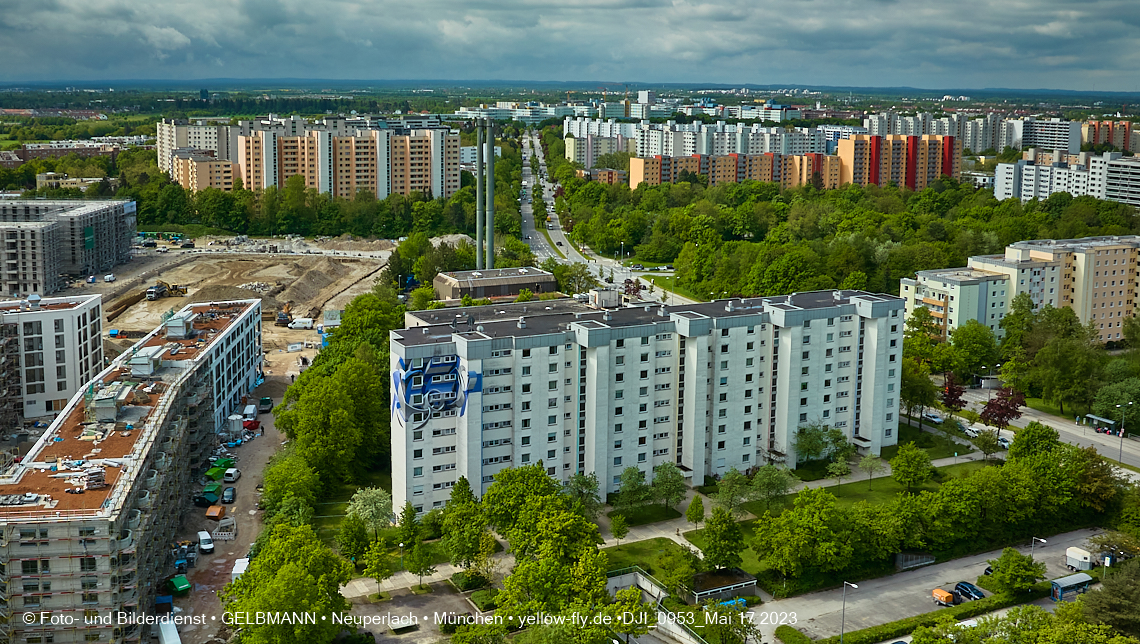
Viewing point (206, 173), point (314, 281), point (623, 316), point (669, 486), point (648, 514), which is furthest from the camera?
point (206, 173)

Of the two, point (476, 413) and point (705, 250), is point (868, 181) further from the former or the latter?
point (476, 413)

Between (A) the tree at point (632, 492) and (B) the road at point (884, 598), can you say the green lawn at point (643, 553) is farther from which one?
(B) the road at point (884, 598)

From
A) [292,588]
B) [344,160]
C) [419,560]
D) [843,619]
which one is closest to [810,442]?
[843,619]

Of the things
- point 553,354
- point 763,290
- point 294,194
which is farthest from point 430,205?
point 553,354

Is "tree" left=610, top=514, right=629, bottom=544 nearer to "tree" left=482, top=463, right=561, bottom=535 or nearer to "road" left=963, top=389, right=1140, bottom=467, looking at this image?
"tree" left=482, top=463, right=561, bottom=535

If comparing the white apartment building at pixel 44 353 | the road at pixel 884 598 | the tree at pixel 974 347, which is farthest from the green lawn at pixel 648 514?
the white apartment building at pixel 44 353

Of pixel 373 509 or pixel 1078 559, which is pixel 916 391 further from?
pixel 373 509

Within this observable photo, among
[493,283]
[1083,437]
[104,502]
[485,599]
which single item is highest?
[493,283]
